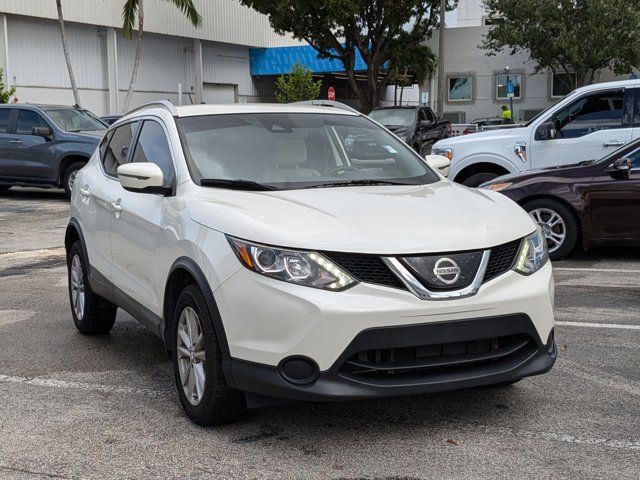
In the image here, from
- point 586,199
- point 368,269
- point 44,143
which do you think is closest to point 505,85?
point 44,143

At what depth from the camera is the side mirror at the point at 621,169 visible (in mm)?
8914

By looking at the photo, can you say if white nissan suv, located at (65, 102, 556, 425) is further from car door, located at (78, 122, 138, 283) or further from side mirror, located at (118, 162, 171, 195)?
car door, located at (78, 122, 138, 283)

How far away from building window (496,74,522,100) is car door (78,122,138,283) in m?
45.4

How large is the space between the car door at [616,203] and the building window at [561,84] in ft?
133

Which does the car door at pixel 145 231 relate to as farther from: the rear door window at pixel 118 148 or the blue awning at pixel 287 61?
the blue awning at pixel 287 61

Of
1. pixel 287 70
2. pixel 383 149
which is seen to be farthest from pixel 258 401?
pixel 287 70

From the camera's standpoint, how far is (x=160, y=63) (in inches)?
1794

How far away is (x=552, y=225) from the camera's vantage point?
945 cm

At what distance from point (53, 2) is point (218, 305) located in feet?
120

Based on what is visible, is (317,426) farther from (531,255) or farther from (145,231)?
(145,231)

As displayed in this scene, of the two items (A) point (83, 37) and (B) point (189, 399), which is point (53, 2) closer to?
(A) point (83, 37)

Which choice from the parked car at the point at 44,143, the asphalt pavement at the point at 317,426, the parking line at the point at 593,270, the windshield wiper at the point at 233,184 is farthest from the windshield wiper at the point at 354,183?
the parked car at the point at 44,143

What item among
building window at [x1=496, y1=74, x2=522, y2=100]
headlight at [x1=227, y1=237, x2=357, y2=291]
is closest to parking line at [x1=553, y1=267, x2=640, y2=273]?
headlight at [x1=227, y1=237, x2=357, y2=291]

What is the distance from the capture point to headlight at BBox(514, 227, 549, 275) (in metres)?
4.13
